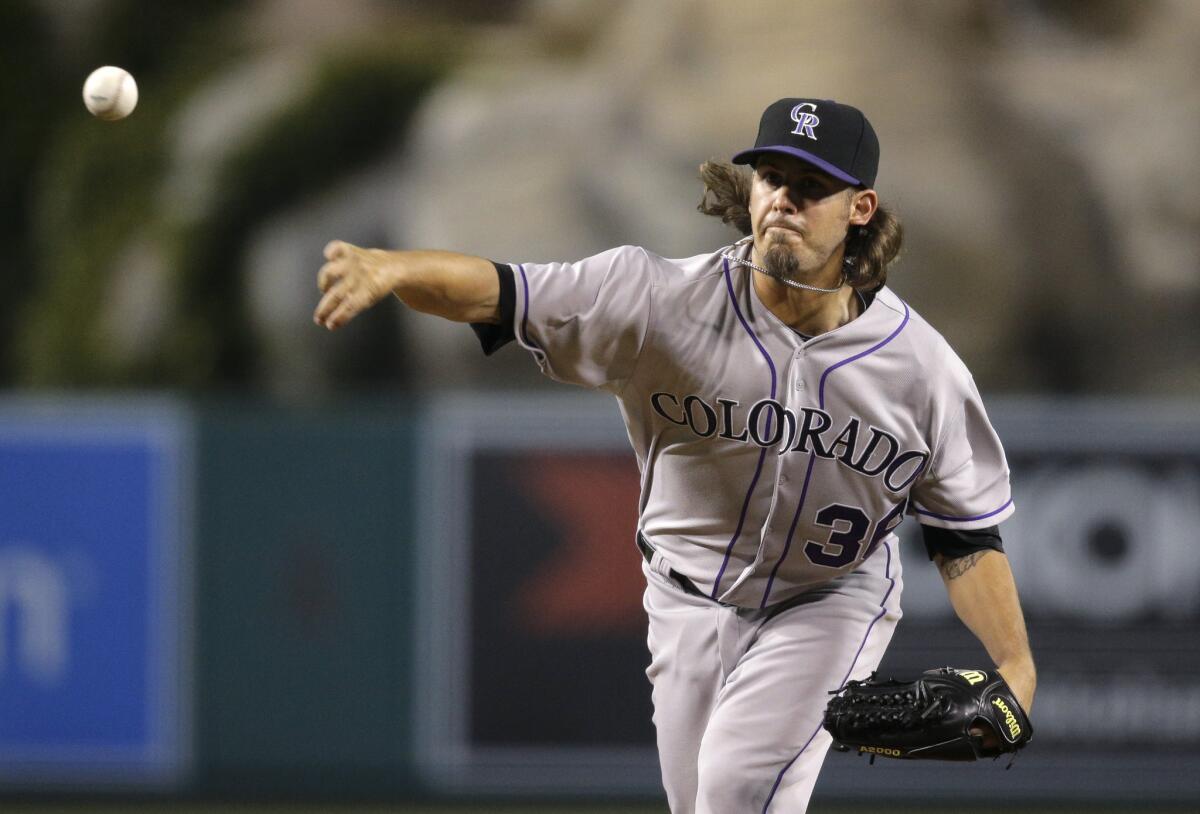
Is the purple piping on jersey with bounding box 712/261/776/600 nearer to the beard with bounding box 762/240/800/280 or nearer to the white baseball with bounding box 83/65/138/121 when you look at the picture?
the beard with bounding box 762/240/800/280

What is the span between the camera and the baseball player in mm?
3475

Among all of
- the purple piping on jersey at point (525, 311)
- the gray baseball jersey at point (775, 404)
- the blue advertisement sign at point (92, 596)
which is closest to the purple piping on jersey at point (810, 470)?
the gray baseball jersey at point (775, 404)

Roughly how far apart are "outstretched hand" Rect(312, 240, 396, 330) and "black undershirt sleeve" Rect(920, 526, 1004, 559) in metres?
1.38

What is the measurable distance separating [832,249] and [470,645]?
3.54m

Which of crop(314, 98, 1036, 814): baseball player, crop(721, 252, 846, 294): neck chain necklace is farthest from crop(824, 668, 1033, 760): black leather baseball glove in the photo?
crop(721, 252, 846, 294): neck chain necklace

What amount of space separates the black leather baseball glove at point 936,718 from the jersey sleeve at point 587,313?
2.76 ft

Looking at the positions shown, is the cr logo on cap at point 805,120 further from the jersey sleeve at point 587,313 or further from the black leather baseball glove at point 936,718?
the black leather baseball glove at point 936,718

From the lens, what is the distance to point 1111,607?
6562mm

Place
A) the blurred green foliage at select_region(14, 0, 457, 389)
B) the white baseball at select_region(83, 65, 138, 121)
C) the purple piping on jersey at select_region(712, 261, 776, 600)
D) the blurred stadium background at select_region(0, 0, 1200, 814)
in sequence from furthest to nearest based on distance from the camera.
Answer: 1. the blurred green foliage at select_region(14, 0, 457, 389)
2. the blurred stadium background at select_region(0, 0, 1200, 814)
3. the white baseball at select_region(83, 65, 138, 121)
4. the purple piping on jersey at select_region(712, 261, 776, 600)

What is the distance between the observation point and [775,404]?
3572mm

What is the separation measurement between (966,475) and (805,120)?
0.84 m

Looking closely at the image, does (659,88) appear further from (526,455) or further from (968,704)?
(968,704)

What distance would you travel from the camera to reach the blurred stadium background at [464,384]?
21.7ft

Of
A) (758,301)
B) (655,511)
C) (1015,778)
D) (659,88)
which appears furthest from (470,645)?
(659,88)
